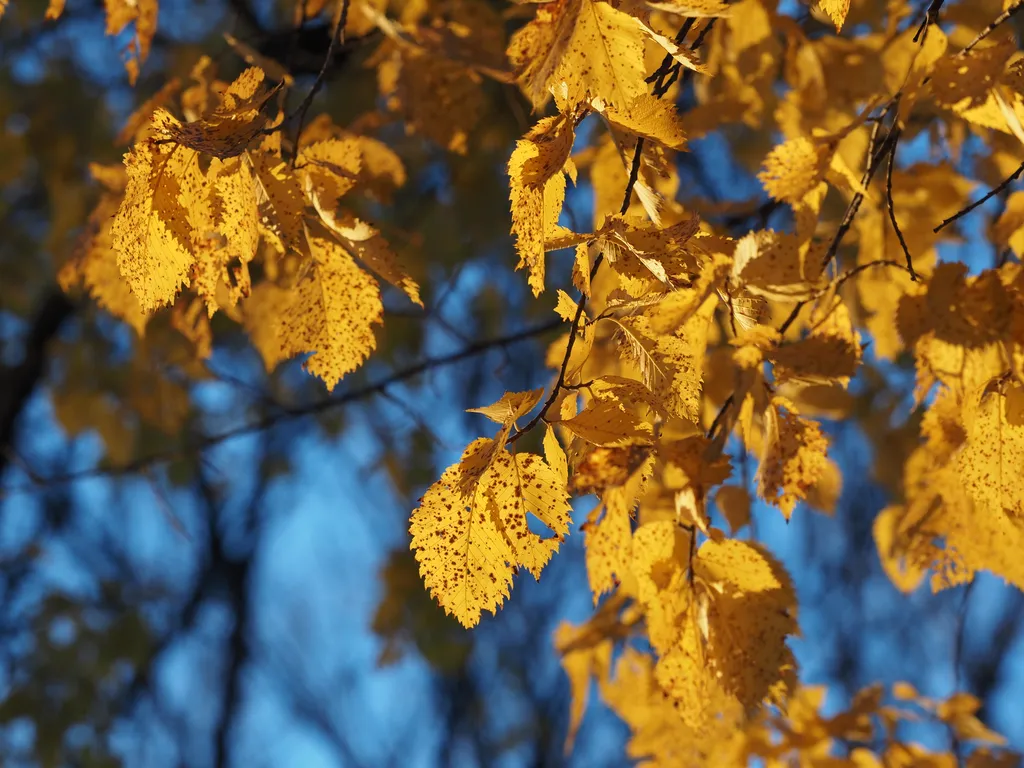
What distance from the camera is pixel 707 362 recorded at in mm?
1271

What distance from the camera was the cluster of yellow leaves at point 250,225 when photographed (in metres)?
0.71

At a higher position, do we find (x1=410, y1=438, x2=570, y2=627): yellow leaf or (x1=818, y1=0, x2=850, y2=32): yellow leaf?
(x1=818, y1=0, x2=850, y2=32): yellow leaf

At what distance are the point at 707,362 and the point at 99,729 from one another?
9.29 feet

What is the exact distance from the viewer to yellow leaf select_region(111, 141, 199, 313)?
709mm

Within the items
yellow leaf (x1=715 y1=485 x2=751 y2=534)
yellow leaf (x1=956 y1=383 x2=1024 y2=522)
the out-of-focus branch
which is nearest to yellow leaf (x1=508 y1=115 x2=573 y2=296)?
yellow leaf (x1=956 y1=383 x2=1024 y2=522)

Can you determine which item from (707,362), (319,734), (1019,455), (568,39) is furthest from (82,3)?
(319,734)

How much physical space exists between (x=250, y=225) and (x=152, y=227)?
0.25 feet

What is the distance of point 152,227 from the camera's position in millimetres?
718

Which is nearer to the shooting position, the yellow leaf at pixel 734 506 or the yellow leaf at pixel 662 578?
the yellow leaf at pixel 662 578

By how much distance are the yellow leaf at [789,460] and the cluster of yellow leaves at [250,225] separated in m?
0.31

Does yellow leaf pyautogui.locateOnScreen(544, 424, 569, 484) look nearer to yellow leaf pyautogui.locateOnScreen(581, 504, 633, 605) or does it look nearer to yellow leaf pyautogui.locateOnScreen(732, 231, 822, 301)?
yellow leaf pyautogui.locateOnScreen(581, 504, 633, 605)

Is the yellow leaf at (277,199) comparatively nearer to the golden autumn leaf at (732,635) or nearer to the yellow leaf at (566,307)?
the yellow leaf at (566,307)

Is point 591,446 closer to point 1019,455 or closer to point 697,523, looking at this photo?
point 697,523

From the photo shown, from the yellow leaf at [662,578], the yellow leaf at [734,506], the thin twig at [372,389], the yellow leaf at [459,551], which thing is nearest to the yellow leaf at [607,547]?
the yellow leaf at [662,578]
